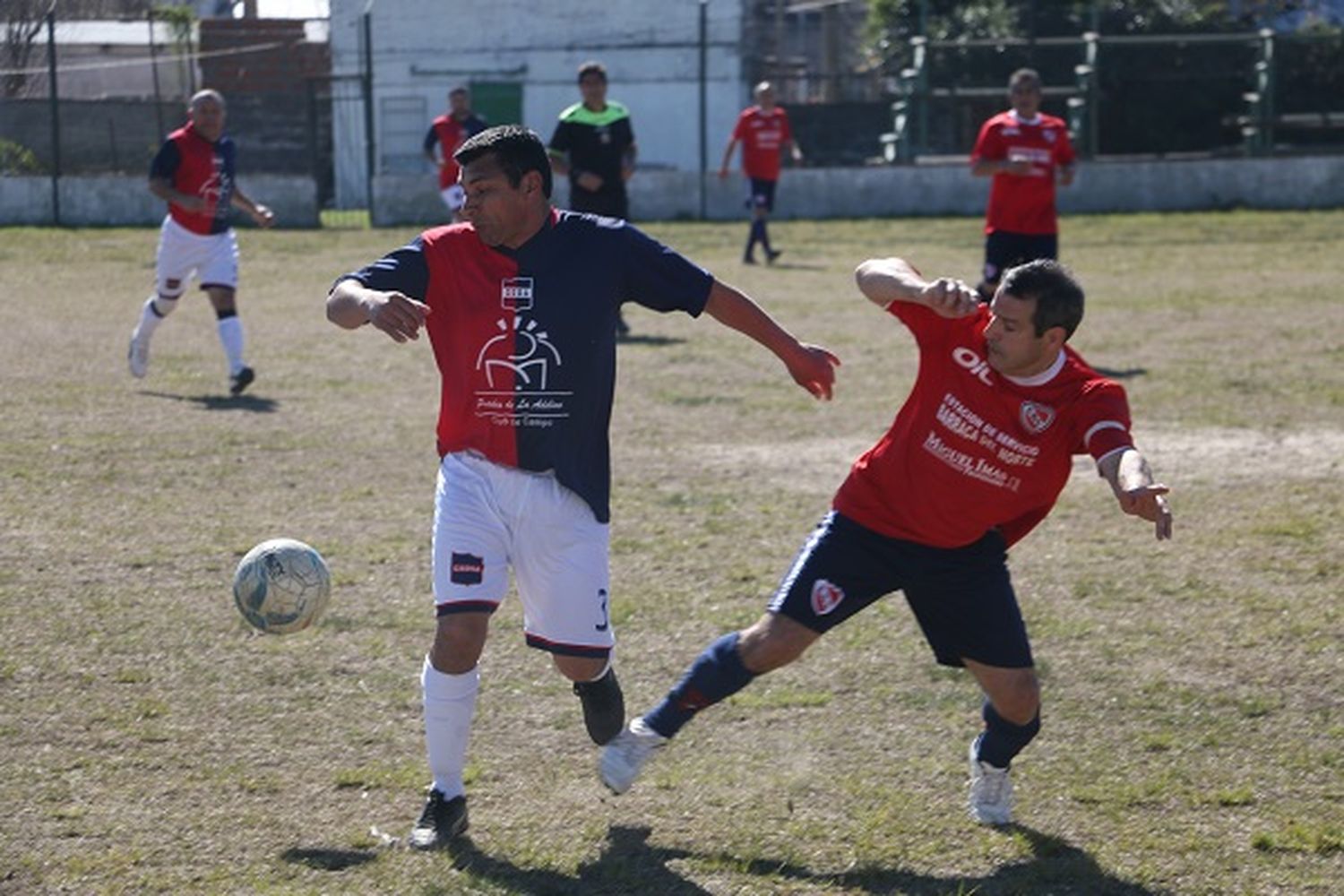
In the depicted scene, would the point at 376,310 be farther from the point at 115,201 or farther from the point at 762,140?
the point at 115,201

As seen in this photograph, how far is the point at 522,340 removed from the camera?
5227mm

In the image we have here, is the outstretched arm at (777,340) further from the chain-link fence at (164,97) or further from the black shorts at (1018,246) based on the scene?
the chain-link fence at (164,97)

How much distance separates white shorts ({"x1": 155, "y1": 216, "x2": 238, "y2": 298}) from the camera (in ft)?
43.8

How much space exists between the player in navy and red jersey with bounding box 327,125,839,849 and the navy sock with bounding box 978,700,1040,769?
Answer: 42.6 inches

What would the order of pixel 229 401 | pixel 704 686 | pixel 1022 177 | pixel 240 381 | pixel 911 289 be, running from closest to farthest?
pixel 911 289, pixel 704 686, pixel 229 401, pixel 240 381, pixel 1022 177

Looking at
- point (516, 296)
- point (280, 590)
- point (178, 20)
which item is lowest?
point (280, 590)

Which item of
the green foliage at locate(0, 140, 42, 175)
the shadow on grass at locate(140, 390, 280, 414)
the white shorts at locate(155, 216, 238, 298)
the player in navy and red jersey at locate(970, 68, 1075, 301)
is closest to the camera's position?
the shadow on grass at locate(140, 390, 280, 414)

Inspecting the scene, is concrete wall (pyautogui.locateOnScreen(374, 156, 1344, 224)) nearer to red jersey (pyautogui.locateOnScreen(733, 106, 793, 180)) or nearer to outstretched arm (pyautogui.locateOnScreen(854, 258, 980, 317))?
red jersey (pyautogui.locateOnScreen(733, 106, 793, 180))

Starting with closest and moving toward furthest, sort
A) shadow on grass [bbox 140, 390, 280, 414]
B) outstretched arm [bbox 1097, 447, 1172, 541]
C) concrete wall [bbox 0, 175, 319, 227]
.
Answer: outstretched arm [bbox 1097, 447, 1172, 541]
shadow on grass [bbox 140, 390, 280, 414]
concrete wall [bbox 0, 175, 319, 227]

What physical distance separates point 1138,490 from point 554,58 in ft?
108

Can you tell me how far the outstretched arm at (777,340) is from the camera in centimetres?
534

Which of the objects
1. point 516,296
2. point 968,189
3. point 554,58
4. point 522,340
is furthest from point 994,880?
point 554,58

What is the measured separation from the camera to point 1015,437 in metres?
5.18

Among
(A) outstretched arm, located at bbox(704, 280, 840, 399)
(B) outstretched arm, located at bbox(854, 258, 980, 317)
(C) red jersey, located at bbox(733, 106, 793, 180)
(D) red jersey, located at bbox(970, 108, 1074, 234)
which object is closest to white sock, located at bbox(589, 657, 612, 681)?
(A) outstretched arm, located at bbox(704, 280, 840, 399)
